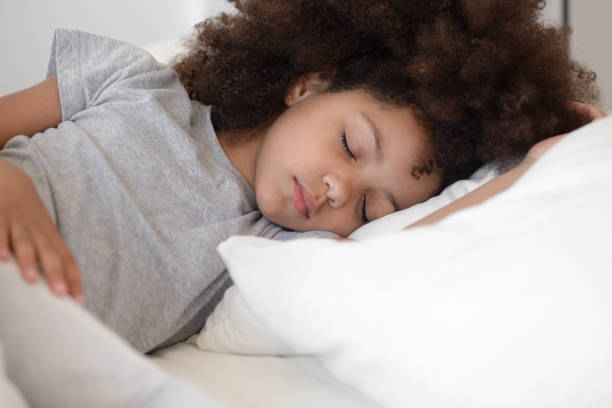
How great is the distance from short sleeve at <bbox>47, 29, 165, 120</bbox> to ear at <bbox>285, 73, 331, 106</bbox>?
0.25m

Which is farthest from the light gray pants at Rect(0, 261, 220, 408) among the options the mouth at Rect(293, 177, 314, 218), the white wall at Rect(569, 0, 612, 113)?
the white wall at Rect(569, 0, 612, 113)

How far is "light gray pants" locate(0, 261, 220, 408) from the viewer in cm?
42

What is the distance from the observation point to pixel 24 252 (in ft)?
1.62

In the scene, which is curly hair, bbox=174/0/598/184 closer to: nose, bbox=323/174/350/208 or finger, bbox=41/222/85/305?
nose, bbox=323/174/350/208

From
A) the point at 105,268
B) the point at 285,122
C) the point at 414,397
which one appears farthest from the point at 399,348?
the point at 285,122

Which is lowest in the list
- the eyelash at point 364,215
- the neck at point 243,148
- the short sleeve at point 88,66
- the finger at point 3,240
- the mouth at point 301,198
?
the eyelash at point 364,215

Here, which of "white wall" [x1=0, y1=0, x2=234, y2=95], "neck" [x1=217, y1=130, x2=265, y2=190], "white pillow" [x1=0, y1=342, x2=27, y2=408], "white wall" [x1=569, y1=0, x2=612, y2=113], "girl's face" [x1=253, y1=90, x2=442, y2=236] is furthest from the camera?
"white wall" [x1=569, y1=0, x2=612, y2=113]

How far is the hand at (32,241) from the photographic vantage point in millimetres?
482

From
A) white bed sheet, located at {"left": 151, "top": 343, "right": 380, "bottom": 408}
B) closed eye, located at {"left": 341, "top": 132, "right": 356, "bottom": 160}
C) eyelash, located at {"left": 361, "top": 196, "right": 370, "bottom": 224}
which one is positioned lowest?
white bed sheet, located at {"left": 151, "top": 343, "right": 380, "bottom": 408}

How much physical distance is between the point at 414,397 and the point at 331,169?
1.43ft

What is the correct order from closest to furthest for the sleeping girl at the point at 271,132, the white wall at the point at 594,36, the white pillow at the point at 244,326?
the white pillow at the point at 244,326, the sleeping girl at the point at 271,132, the white wall at the point at 594,36

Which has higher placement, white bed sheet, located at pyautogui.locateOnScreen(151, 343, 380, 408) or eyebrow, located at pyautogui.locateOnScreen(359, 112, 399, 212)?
eyebrow, located at pyautogui.locateOnScreen(359, 112, 399, 212)

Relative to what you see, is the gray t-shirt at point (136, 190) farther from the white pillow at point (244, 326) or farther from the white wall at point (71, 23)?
the white wall at point (71, 23)

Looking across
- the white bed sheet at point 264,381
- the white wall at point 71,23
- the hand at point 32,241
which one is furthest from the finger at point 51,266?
the white wall at point 71,23
